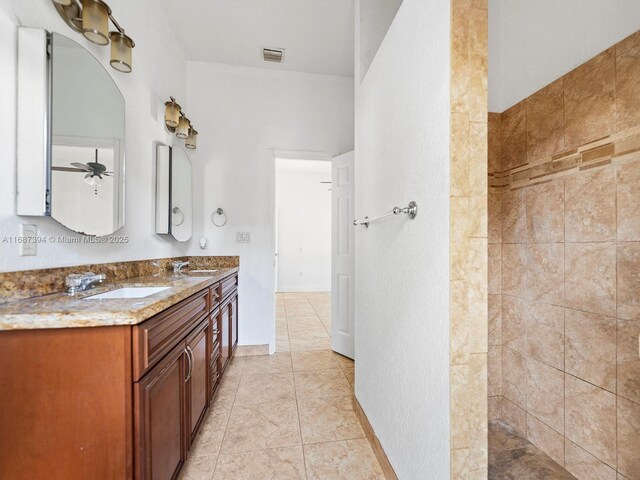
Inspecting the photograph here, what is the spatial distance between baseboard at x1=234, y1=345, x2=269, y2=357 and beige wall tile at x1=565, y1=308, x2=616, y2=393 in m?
2.34

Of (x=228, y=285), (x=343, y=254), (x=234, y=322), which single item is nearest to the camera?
(x=228, y=285)

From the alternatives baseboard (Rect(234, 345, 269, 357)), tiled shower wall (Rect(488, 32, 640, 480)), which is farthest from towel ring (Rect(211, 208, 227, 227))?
tiled shower wall (Rect(488, 32, 640, 480))

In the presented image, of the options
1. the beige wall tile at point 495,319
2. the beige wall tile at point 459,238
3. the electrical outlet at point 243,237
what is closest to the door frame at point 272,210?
the electrical outlet at point 243,237

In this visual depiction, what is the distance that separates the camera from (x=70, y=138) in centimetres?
126

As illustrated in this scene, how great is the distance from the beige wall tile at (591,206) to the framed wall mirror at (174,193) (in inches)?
101

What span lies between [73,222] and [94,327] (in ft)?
2.44

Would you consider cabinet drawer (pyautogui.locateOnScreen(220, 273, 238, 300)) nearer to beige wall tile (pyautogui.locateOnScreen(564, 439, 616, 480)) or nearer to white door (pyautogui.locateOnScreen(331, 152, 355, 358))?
white door (pyautogui.locateOnScreen(331, 152, 355, 358))

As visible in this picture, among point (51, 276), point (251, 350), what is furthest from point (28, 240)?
point (251, 350)

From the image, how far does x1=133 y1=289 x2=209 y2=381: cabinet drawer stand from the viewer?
2.77 feet

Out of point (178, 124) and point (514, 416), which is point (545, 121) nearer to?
point (514, 416)

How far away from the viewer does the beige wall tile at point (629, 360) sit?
3.48ft

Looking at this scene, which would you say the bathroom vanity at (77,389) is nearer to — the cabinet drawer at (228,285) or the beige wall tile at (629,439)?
the cabinet drawer at (228,285)

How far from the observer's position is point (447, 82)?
2.83 ft

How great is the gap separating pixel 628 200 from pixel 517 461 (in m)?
1.32
